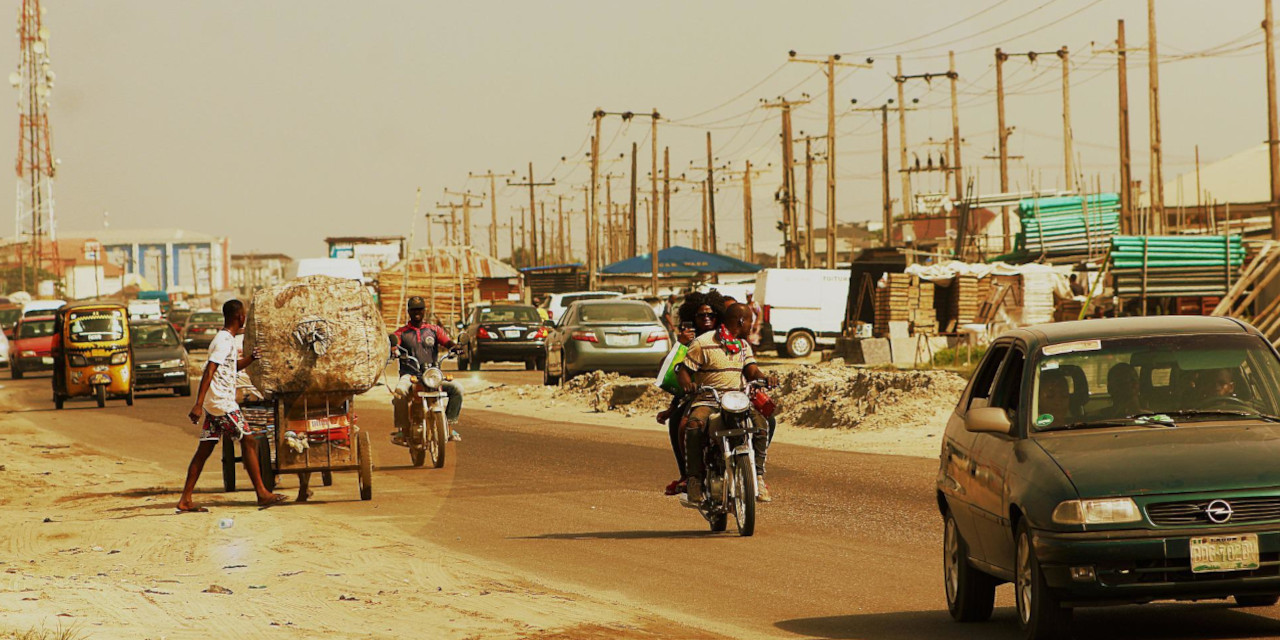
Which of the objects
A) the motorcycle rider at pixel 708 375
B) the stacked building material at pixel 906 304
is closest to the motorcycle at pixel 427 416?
the motorcycle rider at pixel 708 375

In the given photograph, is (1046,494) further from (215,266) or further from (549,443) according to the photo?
(215,266)

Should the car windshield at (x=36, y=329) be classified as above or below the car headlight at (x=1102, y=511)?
above

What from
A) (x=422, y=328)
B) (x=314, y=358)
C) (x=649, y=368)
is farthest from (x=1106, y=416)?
(x=649, y=368)

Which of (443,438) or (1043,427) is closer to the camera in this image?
(1043,427)

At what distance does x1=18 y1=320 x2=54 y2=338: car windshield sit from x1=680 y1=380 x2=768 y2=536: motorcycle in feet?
131

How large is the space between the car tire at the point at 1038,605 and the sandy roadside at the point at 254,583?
1747 mm

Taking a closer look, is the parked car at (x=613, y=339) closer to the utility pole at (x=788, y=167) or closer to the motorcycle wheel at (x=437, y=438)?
the motorcycle wheel at (x=437, y=438)

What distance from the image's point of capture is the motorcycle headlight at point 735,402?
1130 cm

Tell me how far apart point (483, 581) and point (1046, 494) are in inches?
163

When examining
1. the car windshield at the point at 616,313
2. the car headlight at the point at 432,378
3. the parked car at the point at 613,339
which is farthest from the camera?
the car windshield at the point at 616,313

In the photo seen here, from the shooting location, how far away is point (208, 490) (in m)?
16.2

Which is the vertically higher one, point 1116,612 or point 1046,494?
point 1046,494

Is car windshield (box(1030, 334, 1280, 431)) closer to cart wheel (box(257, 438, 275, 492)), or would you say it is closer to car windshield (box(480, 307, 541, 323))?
cart wheel (box(257, 438, 275, 492))

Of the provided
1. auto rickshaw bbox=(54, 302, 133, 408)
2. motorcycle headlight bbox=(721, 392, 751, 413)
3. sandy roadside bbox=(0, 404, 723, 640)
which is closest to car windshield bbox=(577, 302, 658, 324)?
auto rickshaw bbox=(54, 302, 133, 408)
